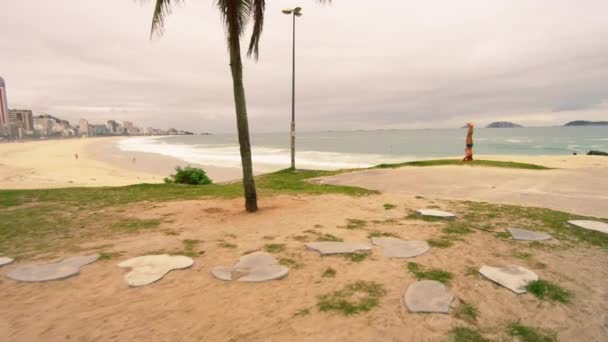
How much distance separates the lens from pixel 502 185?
8.57 m

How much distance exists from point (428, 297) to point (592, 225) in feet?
13.3

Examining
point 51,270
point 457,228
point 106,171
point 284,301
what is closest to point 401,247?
point 457,228

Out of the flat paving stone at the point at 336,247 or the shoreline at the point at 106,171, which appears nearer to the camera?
the flat paving stone at the point at 336,247

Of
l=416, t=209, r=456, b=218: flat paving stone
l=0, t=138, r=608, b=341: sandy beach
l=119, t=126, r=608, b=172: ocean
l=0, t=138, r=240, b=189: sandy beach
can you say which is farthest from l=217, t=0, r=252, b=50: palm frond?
l=119, t=126, r=608, b=172: ocean

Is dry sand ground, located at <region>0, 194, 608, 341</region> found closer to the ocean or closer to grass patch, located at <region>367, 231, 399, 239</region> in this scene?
grass patch, located at <region>367, 231, 399, 239</region>

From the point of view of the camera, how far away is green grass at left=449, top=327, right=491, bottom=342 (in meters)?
2.08

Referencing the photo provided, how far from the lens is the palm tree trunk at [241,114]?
5711 millimetres

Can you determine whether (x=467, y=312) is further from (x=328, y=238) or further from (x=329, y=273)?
(x=328, y=238)

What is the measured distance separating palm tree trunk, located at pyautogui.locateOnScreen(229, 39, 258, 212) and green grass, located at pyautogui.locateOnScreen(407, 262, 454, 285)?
3.70 metres

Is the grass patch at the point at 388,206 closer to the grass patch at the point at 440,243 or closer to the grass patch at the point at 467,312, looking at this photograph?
the grass patch at the point at 440,243

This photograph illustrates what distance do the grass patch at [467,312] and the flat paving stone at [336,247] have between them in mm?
1419

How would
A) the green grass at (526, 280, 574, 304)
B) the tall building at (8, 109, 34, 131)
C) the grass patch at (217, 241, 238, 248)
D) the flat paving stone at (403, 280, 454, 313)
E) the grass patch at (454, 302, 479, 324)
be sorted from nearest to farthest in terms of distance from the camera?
1. the grass patch at (454, 302, 479, 324)
2. the flat paving stone at (403, 280, 454, 313)
3. the green grass at (526, 280, 574, 304)
4. the grass patch at (217, 241, 238, 248)
5. the tall building at (8, 109, 34, 131)

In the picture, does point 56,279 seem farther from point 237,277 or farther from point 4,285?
point 237,277

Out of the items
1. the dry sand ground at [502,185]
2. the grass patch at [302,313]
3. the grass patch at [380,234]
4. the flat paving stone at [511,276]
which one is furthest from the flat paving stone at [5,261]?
the dry sand ground at [502,185]
